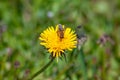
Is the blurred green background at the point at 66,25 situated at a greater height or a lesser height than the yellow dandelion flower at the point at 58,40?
greater

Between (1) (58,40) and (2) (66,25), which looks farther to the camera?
(2) (66,25)

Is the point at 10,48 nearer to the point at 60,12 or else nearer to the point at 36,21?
the point at 36,21

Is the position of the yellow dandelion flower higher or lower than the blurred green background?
lower

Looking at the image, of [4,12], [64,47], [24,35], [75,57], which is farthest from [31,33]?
[64,47]

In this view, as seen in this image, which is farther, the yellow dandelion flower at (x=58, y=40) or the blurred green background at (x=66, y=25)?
the blurred green background at (x=66, y=25)

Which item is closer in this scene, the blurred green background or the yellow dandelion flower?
the yellow dandelion flower
